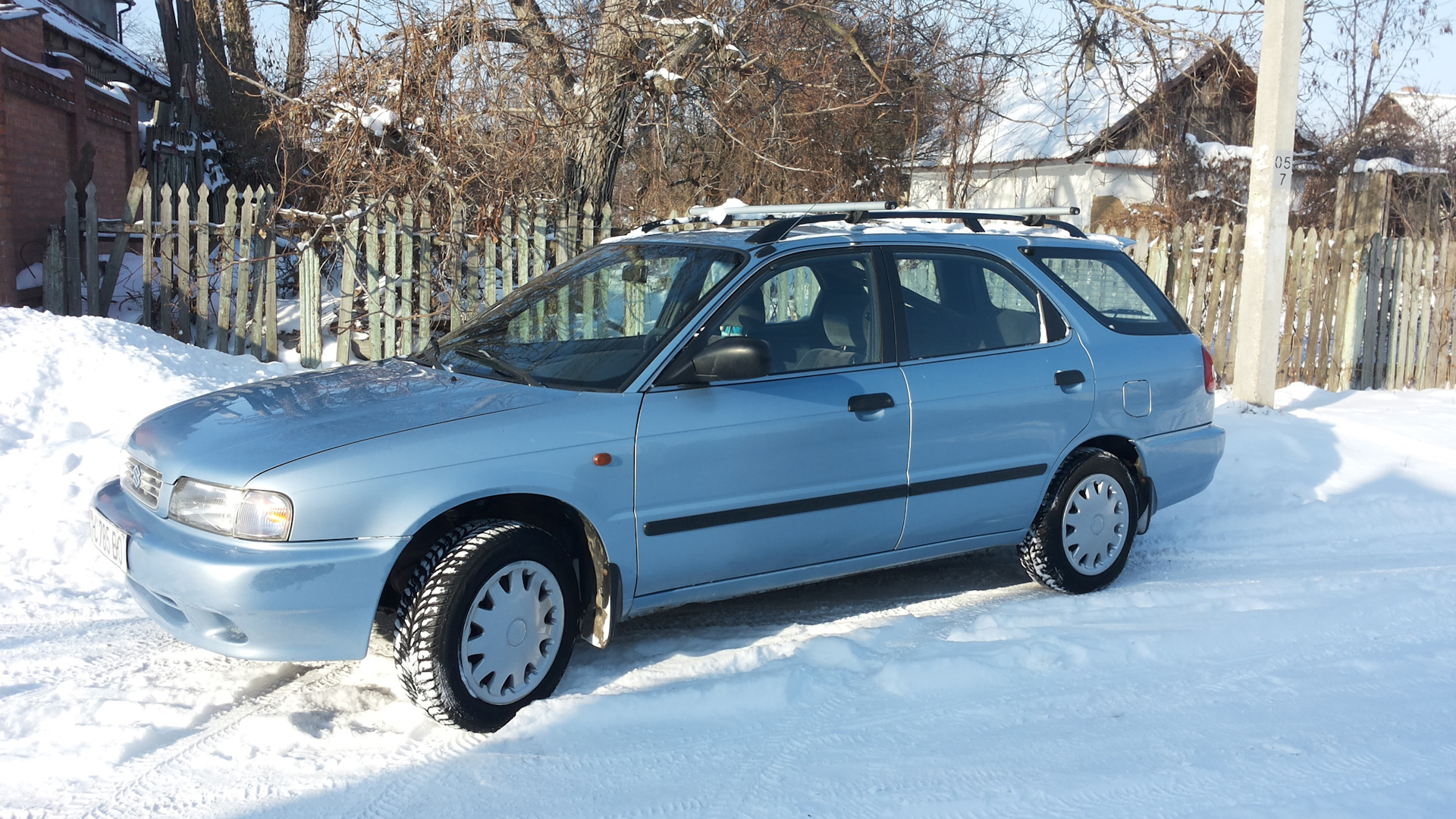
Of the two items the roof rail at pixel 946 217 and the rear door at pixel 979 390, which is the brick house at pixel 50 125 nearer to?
the roof rail at pixel 946 217

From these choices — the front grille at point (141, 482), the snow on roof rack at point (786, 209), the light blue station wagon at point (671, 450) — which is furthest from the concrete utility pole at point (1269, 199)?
the front grille at point (141, 482)

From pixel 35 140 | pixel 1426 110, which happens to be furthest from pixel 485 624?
pixel 1426 110

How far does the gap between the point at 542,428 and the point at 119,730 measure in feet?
5.50

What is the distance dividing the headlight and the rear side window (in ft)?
11.6

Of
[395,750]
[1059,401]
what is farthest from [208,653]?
[1059,401]

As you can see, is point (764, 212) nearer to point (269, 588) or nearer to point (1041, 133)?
point (269, 588)

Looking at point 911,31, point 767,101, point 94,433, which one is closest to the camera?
point 94,433

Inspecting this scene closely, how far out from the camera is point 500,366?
4266mm

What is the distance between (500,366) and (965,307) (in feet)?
6.88

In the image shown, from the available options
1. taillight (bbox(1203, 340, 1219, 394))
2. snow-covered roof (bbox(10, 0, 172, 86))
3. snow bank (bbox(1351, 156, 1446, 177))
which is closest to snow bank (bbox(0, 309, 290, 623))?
taillight (bbox(1203, 340, 1219, 394))

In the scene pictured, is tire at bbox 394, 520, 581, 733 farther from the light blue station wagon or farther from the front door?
the front door

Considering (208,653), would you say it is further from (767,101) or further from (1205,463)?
(767,101)

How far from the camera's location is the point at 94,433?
6.52m

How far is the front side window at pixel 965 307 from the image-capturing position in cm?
473
